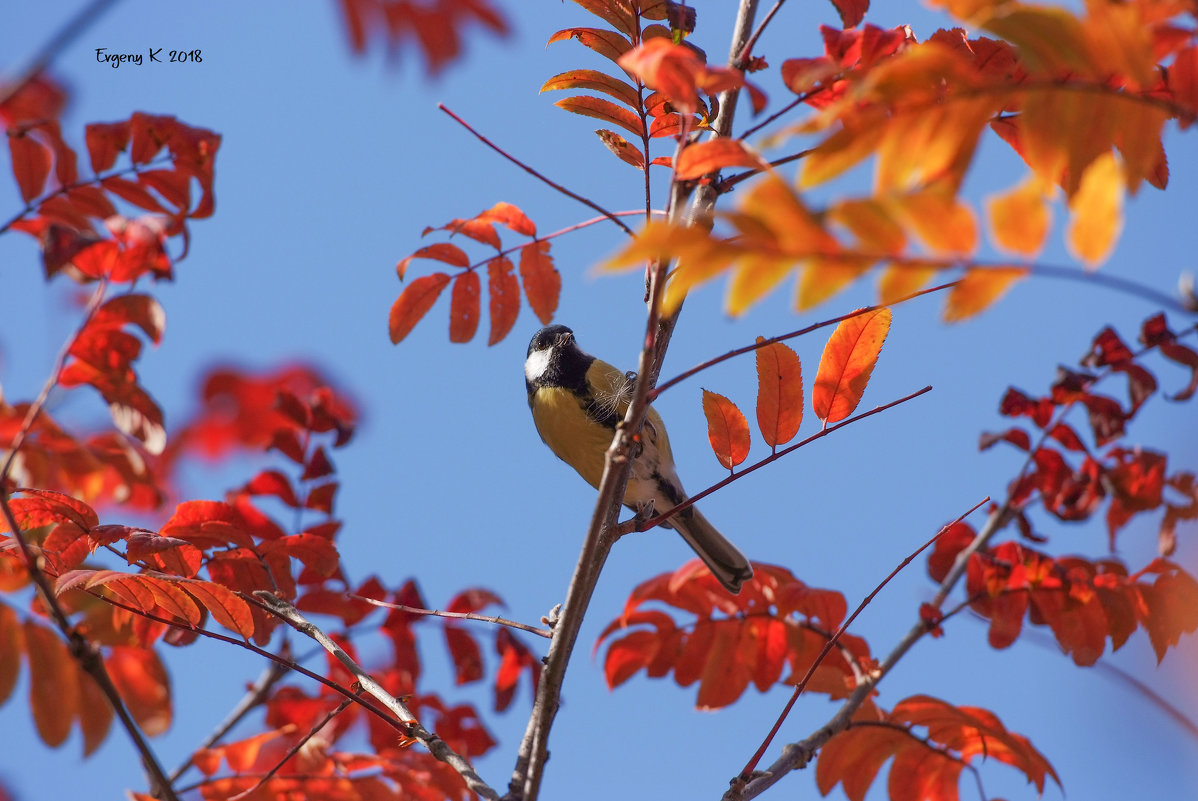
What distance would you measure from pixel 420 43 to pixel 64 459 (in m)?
1.19

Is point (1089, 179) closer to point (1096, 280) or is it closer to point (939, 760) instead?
point (1096, 280)

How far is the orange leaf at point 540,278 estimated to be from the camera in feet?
6.06

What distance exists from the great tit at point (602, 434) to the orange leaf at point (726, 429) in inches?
57.1

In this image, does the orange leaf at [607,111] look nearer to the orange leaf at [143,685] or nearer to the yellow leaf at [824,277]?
Result: the yellow leaf at [824,277]

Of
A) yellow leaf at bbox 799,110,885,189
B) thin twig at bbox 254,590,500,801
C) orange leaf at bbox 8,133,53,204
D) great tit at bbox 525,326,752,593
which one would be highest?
great tit at bbox 525,326,752,593

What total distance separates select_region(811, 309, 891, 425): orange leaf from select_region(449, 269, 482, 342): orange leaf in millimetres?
712

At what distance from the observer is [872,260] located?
771 millimetres

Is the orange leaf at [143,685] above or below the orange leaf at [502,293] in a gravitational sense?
below

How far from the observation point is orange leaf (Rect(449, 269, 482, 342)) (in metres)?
1.90

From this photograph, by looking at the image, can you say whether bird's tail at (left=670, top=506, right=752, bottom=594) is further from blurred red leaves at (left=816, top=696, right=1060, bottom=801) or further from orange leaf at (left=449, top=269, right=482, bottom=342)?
orange leaf at (left=449, top=269, right=482, bottom=342)

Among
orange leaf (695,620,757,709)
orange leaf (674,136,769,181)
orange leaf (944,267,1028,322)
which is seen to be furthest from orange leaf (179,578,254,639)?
orange leaf (944,267,1028,322)

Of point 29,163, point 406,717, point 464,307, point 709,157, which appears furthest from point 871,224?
point 29,163

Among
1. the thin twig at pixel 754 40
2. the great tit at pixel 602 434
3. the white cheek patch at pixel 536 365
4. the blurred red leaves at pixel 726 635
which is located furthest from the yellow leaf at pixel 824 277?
the white cheek patch at pixel 536 365

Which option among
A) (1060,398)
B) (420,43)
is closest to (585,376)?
(1060,398)
